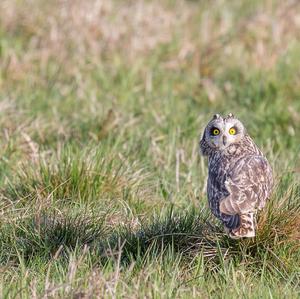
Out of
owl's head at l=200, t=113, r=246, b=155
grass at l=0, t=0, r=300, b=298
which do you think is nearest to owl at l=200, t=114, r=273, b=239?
owl's head at l=200, t=113, r=246, b=155

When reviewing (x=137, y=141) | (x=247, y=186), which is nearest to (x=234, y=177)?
(x=247, y=186)

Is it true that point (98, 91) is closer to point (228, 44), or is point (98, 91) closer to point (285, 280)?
point (228, 44)

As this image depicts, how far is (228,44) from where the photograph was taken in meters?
10.8

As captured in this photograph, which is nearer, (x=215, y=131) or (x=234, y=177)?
(x=234, y=177)

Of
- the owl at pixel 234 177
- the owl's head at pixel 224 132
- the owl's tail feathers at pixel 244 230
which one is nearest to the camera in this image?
the owl's tail feathers at pixel 244 230

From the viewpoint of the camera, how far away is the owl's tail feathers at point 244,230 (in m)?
5.52

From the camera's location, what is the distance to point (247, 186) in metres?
5.83

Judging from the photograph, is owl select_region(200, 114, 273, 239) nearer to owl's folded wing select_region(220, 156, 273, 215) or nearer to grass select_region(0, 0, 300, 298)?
owl's folded wing select_region(220, 156, 273, 215)

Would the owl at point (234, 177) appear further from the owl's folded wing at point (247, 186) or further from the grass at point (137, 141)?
the grass at point (137, 141)

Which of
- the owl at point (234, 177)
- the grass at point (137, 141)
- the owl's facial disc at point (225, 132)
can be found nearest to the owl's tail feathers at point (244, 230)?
the owl at point (234, 177)

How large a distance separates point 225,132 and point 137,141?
2176 mm

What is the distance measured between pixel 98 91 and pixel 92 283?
4948mm

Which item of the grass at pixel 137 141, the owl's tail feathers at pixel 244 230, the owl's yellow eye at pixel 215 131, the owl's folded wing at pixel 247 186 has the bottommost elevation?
the grass at pixel 137 141

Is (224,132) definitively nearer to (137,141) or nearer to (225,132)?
(225,132)
